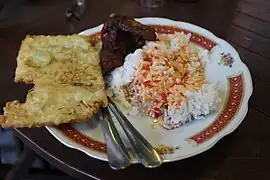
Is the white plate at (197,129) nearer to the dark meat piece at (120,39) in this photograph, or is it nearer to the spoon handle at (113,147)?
the spoon handle at (113,147)

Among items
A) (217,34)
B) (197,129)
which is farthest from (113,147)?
(217,34)

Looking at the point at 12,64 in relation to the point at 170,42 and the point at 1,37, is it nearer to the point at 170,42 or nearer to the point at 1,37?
the point at 1,37

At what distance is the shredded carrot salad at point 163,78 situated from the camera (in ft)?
2.79

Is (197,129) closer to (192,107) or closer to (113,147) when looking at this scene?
(192,107)

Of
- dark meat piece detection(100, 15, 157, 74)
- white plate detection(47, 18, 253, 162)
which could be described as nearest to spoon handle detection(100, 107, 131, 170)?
white plate detection(47, 18, 253, 162)

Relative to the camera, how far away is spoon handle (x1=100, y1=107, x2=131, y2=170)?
2.45 ft

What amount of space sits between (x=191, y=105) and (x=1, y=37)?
52cm

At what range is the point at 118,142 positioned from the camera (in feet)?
2.58

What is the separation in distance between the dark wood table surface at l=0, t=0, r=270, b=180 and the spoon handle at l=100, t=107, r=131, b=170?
0.04 meters

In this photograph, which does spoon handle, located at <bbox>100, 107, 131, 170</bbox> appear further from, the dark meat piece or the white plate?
the dark meat piece

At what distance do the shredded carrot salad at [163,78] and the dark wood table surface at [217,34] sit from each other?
0.11 metres

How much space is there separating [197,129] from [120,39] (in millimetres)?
241

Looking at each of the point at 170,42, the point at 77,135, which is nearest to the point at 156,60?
the point at 170,42

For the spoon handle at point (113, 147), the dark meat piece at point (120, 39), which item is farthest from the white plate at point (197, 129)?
the dark meat piece at point (120, 39)
